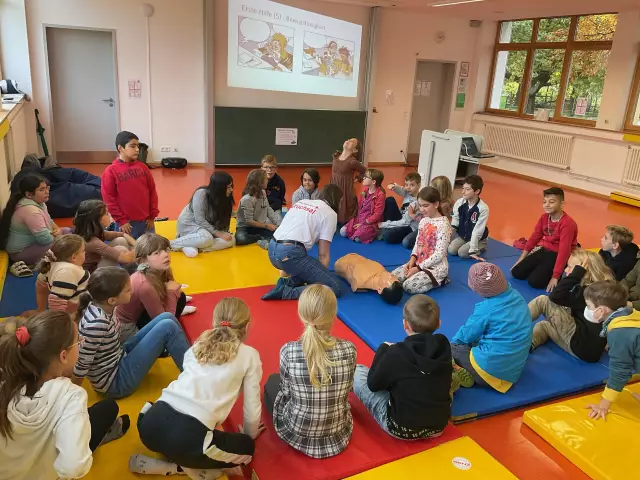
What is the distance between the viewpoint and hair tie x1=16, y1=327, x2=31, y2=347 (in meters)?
1.76

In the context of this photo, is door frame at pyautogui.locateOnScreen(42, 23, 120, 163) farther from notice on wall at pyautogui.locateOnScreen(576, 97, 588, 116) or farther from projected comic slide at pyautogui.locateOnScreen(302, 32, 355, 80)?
notice on wall at pyautogui.locateOnScreen(576, 97, 588, 116)

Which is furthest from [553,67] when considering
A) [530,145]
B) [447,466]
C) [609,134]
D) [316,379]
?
[316,379]

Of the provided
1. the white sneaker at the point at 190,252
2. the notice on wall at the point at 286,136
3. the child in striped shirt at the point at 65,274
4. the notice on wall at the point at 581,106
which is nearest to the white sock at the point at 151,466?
the child in striped shirt at the point at 65,274

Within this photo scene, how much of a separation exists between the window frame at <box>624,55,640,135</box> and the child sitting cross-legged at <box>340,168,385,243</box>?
583 centimetres

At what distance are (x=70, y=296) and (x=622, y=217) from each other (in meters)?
7.66

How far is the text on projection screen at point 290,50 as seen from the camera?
875cm

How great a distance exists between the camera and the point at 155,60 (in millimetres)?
8484

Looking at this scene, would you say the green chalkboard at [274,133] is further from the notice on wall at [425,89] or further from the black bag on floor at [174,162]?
the notice on wall at [425,89]

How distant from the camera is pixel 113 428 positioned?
2.39m

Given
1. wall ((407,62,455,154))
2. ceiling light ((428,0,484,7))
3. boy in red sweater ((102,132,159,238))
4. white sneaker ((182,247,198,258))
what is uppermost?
ceiling light ((428,0,484,7))

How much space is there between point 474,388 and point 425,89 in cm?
942

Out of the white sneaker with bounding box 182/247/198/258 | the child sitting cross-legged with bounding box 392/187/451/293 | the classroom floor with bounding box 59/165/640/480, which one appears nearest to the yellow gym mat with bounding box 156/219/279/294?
the white sneaker with bounding box 182/247/198/258

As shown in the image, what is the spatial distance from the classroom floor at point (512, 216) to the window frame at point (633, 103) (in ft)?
4.22

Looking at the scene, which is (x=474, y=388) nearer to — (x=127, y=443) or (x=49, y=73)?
(x=127, y=443)
